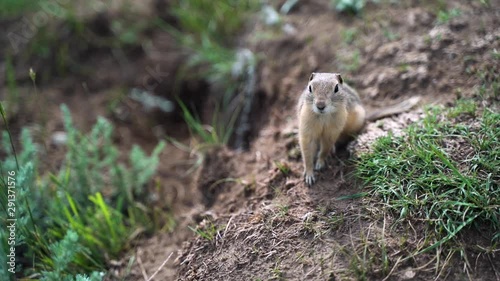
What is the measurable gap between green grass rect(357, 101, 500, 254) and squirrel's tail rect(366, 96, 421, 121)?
320 mm

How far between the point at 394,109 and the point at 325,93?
1.00 meters

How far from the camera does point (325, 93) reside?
10.5 feet

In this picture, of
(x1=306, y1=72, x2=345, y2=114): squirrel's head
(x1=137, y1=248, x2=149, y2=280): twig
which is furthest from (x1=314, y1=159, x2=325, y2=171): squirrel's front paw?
(x1=137, y1=248, x2=149, y2=280): twig

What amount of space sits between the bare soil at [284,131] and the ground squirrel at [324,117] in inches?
4.9

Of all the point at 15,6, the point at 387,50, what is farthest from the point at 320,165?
the point at 15,6

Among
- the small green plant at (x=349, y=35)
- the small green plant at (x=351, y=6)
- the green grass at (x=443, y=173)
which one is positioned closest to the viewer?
the green grass at (x=443, y=173)

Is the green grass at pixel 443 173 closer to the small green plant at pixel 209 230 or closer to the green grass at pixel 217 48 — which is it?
the small green plant at pixel 209 230

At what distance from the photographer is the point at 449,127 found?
3428 mm

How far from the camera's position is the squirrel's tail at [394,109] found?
153 inches

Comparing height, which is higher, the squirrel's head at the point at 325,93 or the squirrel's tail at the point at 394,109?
the squirrel's head at the point at 325,93

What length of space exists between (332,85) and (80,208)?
231cm

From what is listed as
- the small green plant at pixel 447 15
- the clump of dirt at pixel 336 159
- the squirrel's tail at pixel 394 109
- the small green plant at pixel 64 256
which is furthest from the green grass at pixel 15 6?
the small green plant at pixel 447 15

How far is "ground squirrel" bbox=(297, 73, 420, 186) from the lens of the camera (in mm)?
3213

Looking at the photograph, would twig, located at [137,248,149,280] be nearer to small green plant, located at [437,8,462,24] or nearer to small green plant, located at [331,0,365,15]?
small green plant, located at [331,0,365,15]
